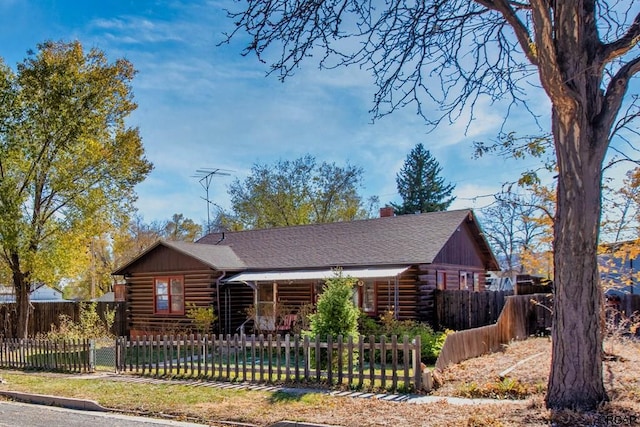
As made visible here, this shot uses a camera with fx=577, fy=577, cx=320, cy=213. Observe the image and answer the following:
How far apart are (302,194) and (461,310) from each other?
2954 cm

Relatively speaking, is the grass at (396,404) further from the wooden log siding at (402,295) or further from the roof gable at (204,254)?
the roof gable at (204,254)

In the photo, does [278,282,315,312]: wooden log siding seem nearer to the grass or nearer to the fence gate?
the fence gate

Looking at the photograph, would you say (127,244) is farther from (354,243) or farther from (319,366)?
(319,366)

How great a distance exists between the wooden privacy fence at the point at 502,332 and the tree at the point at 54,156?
16.6 metres

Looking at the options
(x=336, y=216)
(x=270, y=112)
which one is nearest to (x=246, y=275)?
(x=270, y=112)

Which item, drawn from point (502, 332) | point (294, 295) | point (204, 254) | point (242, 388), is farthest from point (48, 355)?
point (502, 332)

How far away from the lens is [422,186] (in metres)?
55.8

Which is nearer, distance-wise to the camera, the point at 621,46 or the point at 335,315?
the point at 621,46

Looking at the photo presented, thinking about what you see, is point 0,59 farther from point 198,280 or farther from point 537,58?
point 537,58

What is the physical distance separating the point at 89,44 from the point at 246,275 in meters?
11.5

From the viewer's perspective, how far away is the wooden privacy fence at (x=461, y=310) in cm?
2083

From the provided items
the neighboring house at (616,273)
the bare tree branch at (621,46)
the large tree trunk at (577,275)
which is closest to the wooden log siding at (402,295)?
the neighboring house at (616,273)

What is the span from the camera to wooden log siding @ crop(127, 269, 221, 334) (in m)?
23.3

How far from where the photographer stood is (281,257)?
80.1 ft
